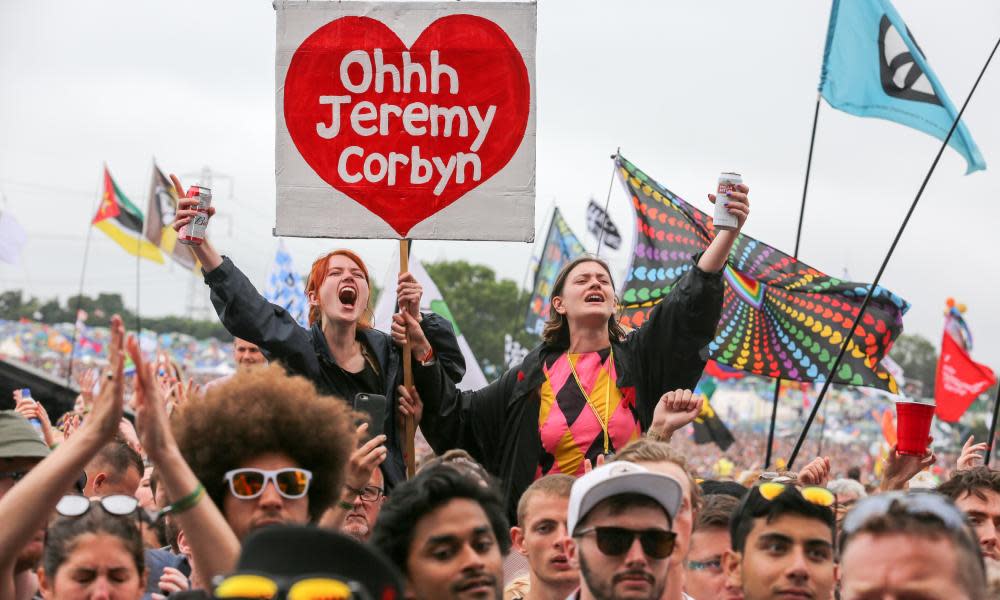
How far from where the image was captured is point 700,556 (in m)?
5.46

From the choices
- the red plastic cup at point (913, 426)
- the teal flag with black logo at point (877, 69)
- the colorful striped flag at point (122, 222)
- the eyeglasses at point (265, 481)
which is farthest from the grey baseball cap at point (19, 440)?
the colorful striped flag at point (122, 222)

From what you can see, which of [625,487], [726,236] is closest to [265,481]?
[625,487]

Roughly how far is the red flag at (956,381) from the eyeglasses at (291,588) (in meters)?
13.1

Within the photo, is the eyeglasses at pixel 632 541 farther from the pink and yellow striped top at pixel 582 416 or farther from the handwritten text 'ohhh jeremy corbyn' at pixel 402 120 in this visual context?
the handwritten text 'ohhh jeremy corbyn' at pixel 402 120

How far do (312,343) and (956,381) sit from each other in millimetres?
10716

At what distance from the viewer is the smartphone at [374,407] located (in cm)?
594

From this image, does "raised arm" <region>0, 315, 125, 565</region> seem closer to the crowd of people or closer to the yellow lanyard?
the crowd of people

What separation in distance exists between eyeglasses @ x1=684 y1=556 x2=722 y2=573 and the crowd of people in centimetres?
1

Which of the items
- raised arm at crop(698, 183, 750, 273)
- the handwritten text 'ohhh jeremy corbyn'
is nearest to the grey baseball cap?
the handwritten text 'ohhh jeremy corbyn'

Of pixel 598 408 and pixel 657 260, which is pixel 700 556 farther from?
pixel 657 260

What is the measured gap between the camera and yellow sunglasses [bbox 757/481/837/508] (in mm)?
4535

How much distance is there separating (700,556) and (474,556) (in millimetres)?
1572

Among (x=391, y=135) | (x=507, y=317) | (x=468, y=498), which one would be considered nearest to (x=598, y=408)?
(x=391, y=135)

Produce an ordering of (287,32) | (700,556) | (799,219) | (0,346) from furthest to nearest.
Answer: (0,346)
(799,219)
(287,32)
(700,556)
